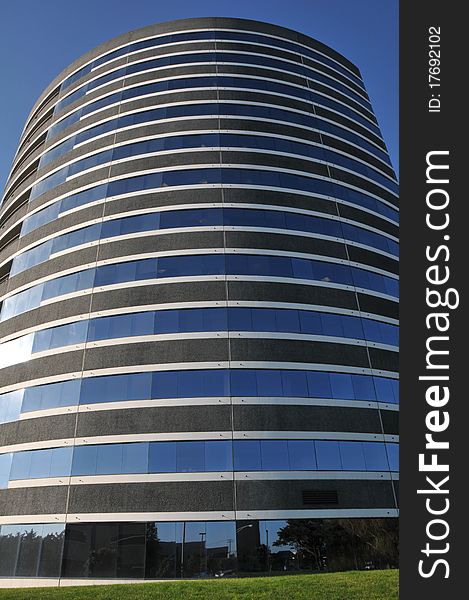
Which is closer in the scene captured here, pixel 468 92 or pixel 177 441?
pixel 468 92

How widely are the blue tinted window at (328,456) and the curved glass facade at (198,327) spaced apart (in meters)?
0.13

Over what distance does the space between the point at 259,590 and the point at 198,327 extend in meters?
15.5

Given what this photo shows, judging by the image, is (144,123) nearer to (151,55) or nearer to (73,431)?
(151,55)

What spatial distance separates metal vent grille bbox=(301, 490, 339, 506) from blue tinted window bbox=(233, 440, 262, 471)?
9.84ft

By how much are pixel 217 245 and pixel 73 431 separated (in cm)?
1500

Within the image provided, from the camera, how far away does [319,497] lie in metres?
25.9

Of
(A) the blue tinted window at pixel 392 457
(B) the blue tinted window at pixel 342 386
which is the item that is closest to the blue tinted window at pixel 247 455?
(B) the blue tinted window at pixel 342 386

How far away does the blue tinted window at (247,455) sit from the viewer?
84.3ft

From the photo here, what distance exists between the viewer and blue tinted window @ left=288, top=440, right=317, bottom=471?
1036 inches

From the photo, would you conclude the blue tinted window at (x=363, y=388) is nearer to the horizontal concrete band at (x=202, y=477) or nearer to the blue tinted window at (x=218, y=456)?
the horizontal concrete band at (x=202, y=477)

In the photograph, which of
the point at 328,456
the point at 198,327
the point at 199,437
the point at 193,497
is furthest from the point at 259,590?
the point at 198,327

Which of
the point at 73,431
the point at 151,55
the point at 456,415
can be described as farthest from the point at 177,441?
the point at 151,55

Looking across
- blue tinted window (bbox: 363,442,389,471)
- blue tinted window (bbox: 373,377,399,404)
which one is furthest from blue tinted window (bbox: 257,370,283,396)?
blue tinted window (bbox: 373,377,399,404)

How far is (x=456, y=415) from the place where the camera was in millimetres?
6949
